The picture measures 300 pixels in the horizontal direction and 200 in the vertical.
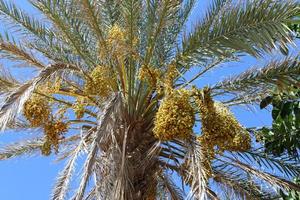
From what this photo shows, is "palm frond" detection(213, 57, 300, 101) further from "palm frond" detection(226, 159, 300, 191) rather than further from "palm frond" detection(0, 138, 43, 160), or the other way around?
"palm frond" detection(0, 138, 43, 160)

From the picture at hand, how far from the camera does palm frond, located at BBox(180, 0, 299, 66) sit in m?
5.41

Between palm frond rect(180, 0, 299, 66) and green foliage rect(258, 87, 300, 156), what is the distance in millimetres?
570

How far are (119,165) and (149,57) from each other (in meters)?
1.55

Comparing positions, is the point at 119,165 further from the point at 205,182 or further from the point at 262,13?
the point at 262,13

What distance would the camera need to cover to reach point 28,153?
26.8 ft

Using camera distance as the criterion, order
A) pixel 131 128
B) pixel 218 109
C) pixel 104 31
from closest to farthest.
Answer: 1. pixel 218 109
2. pixel 131 128
3. pixel 104 31

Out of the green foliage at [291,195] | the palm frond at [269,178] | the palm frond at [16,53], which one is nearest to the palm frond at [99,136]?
the palm frond at [16,53]

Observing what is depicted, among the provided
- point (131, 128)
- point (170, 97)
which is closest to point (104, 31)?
point (131, 128)

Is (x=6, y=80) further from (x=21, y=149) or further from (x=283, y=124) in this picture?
(x=283, y=124)

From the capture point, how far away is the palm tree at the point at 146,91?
561 cm

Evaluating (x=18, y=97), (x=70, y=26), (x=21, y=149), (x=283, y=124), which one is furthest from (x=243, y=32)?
(x=21, y=149)

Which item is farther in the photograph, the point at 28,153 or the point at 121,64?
the point at 28,153

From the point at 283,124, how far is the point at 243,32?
1288 mm

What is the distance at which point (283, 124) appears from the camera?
6281 millimetres
